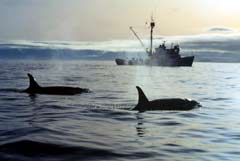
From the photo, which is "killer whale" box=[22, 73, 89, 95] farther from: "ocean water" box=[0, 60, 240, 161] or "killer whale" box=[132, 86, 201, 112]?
"killer whale" box=[132, 86, 201, 112]

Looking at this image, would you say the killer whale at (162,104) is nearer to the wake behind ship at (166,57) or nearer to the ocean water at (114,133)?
the ocean water at (114,133)

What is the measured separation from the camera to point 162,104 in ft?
75.9

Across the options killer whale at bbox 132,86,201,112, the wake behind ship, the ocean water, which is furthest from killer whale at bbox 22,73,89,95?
the wake behind ship

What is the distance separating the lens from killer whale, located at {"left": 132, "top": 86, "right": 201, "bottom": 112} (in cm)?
2255

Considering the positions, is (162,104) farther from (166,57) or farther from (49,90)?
(166,57)

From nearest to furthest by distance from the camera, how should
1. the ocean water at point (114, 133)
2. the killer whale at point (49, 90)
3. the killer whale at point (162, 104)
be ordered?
the ocean water at point (114, 133) → the killer whale at point (162, 104) → the killer whale at point (49, 90)

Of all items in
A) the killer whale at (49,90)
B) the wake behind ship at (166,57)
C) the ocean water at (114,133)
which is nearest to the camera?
the ocean water at (114,133)

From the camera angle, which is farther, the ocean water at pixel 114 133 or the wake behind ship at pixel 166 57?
the wake behind ship at pixel 166 57

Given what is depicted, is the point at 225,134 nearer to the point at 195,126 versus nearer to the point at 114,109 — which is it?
the point at 195,126

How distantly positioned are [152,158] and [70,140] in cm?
310

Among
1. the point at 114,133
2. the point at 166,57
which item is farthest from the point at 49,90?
the point at 166,57

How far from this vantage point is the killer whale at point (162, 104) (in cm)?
2255

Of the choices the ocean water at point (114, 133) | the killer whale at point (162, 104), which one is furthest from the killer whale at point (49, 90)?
the killer whale at point (162, 104)

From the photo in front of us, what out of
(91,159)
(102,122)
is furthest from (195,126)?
(91,159)
